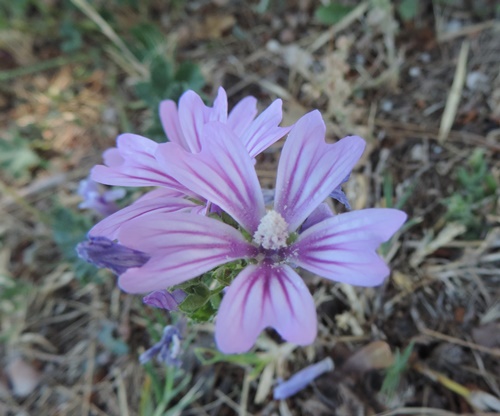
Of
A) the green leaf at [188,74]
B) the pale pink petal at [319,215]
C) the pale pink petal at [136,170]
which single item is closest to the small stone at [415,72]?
the green leaf at [188,74]

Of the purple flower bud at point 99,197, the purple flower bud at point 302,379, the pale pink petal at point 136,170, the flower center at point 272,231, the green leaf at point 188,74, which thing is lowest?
the purple flower bud at point 302,379

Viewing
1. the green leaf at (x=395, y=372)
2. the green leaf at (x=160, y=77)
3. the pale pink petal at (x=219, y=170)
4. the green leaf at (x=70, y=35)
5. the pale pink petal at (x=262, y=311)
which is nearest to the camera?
the pale pink petal at (x=262, y=311)

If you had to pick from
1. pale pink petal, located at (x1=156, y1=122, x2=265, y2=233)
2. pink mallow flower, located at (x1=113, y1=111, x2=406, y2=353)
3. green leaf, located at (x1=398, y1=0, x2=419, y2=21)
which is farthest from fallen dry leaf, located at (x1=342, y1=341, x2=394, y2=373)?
green leaf, located at (x1=398, y1=0, x2=419, y2=21)

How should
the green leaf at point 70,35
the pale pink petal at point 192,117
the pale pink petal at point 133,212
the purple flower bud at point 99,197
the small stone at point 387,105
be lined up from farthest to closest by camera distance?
the green leaf at point 70,35, the small stone at point 387,105, the purple flower bud at point 99,197, the pale pink petal at point 192,117, the pale pink petal at point 133,212

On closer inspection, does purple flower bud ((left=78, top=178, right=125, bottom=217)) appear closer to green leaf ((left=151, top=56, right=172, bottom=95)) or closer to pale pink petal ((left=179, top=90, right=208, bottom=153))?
green leaf ((left=151, top=56, right=172, bottom=95))

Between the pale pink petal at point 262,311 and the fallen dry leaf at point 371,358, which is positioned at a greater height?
the pale pink petal at point 262,311

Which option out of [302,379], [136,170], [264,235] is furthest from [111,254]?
[302,379]

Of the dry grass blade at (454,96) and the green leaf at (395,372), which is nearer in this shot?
the green leaf at (395,372)

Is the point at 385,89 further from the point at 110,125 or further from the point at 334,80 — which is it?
the point at 110,125

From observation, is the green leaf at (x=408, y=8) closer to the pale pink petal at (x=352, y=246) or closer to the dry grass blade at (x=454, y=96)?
the dry grass blade at (x=454, y=96)
